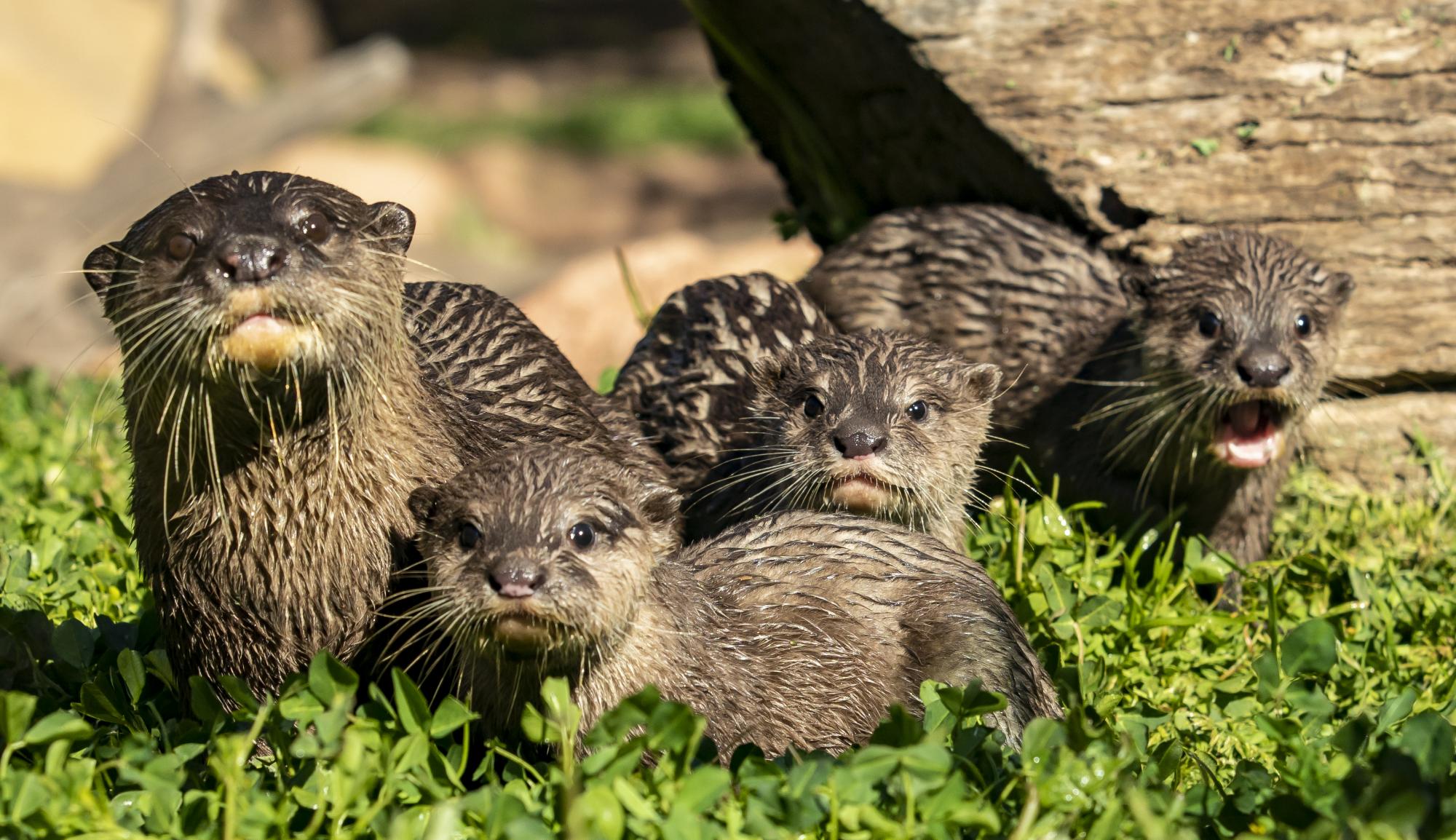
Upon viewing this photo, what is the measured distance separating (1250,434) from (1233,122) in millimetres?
1038

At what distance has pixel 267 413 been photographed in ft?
8.58

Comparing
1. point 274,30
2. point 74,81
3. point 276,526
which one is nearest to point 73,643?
point 276,526

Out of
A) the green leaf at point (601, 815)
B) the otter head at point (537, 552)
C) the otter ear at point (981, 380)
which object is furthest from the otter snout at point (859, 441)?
the green leaf at point (601, 815)

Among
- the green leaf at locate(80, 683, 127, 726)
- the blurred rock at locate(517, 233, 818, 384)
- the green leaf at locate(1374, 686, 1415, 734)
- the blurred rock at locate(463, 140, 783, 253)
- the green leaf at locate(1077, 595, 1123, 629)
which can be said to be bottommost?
the blurred rock at locate(463, 140, 783, 253)

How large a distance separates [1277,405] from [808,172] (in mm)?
2174

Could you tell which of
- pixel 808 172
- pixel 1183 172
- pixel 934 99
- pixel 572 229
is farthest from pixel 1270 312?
pixel 572 229

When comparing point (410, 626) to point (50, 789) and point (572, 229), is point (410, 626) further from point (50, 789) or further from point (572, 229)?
point (572, 229)

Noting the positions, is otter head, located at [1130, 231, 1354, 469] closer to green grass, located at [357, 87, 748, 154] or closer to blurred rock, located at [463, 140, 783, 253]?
blurred rock, located at [463, 140, 783, 253]

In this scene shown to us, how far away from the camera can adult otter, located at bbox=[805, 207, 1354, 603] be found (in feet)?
12.6

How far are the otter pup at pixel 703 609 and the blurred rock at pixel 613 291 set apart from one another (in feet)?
9.84

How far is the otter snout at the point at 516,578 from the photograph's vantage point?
240 centimetres

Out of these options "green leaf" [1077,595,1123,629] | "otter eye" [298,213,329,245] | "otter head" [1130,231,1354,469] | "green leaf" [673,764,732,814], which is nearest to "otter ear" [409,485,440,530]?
"otter eye" [298,213,329,245]

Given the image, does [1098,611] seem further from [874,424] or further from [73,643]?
[73,643]

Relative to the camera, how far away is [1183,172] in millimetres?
4449
